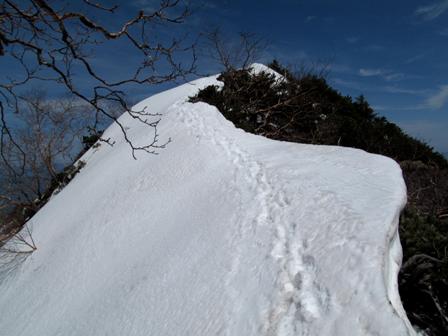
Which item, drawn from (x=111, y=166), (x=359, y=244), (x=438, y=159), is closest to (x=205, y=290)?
(x=359, y=244)

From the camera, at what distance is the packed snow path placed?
7.28 ft

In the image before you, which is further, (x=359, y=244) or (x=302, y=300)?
(x=359, y=244)

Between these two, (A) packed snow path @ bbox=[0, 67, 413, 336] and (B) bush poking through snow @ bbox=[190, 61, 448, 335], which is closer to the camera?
(A) packed snow path @ bbox=[0, 67, 413, 336]

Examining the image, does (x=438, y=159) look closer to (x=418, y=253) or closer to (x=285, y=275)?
(x=418, y=253)

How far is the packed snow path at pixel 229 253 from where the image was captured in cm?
222

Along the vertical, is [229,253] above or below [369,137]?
below

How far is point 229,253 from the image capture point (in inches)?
123

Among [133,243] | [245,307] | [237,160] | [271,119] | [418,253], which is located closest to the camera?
[245,307]

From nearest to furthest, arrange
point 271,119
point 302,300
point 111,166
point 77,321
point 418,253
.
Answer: point 302,300
point 418,253
point 77,321
point 111,166
point 271,119

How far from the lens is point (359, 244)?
2424 mm

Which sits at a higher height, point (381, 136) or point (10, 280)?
point (381, 136)

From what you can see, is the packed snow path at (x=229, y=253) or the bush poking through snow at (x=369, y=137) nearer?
the packed snow path at (x=229, y=253)

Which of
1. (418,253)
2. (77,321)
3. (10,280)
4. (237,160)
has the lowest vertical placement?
(10,280)

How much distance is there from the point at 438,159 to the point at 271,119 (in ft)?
14.8
